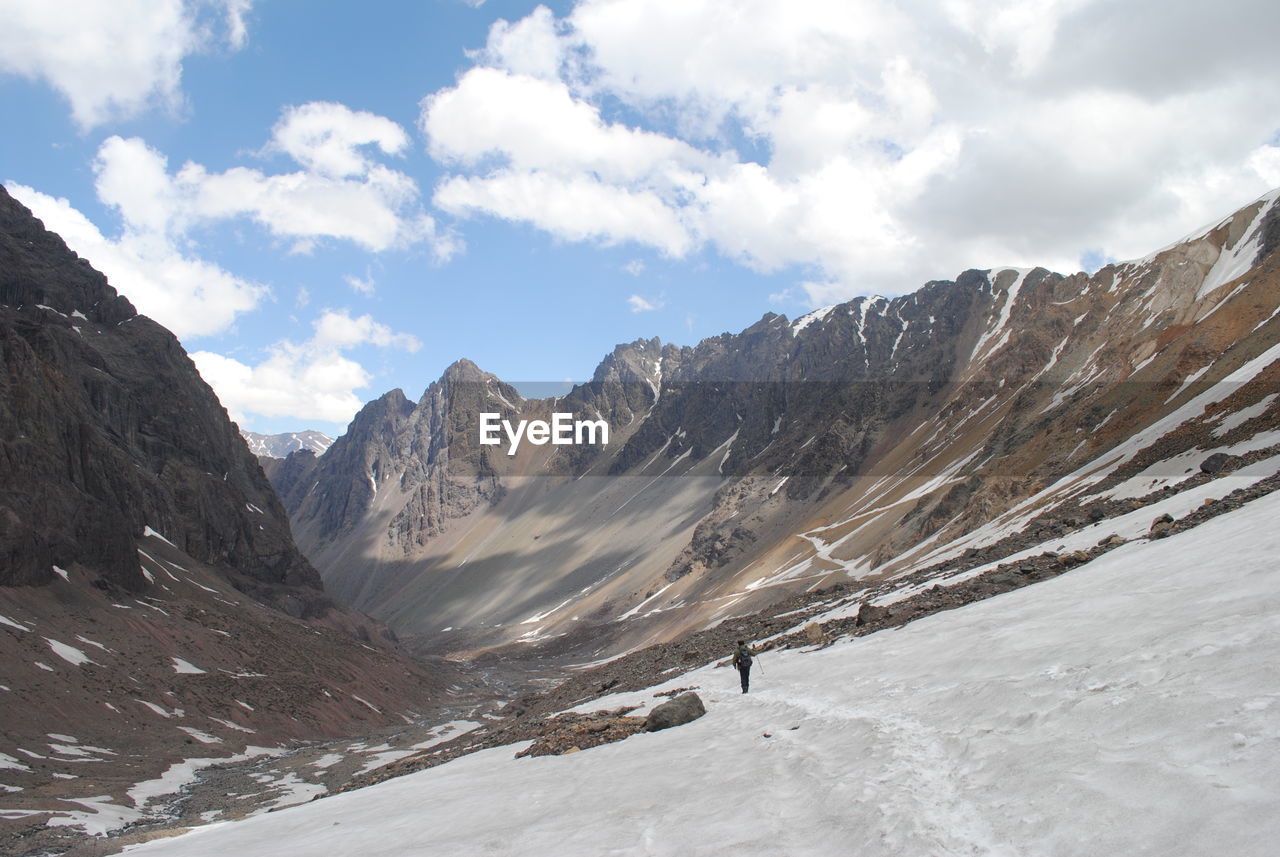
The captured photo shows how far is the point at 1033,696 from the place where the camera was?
39.7ft

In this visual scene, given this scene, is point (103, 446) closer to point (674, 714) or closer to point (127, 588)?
point (127, 588)

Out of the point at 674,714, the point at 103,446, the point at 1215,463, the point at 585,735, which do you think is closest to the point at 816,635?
the point at 674,714

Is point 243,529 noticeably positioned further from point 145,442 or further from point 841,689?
point 841,689

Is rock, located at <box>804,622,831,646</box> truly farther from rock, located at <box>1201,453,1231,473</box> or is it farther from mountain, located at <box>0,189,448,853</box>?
mountain, located at <box>0,189,448,853</box>

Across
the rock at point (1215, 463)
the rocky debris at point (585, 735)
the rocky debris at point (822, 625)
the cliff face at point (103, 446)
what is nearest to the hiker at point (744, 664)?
the rocky debris at point (585, 735)

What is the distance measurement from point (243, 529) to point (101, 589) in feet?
160

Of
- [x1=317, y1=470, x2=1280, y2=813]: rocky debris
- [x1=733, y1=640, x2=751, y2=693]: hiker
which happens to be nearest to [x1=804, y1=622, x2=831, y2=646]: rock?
[x1=317, y1=470, x2=1280, y2=813]: rocky debris

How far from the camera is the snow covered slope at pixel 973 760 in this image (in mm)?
8039

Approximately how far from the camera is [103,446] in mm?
85312

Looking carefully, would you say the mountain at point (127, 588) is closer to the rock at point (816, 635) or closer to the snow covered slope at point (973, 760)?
the snow covered slope at point (973, 760)

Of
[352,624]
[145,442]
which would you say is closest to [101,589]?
[145,442]

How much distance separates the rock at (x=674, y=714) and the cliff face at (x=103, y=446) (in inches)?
2531

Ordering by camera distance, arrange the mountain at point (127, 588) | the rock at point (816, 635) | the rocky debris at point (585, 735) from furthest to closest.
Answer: the mountain at point (127, 588) → the rock at point (816, 635) → the rocky debris at point (585, 735)

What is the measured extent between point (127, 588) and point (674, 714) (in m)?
73.5
